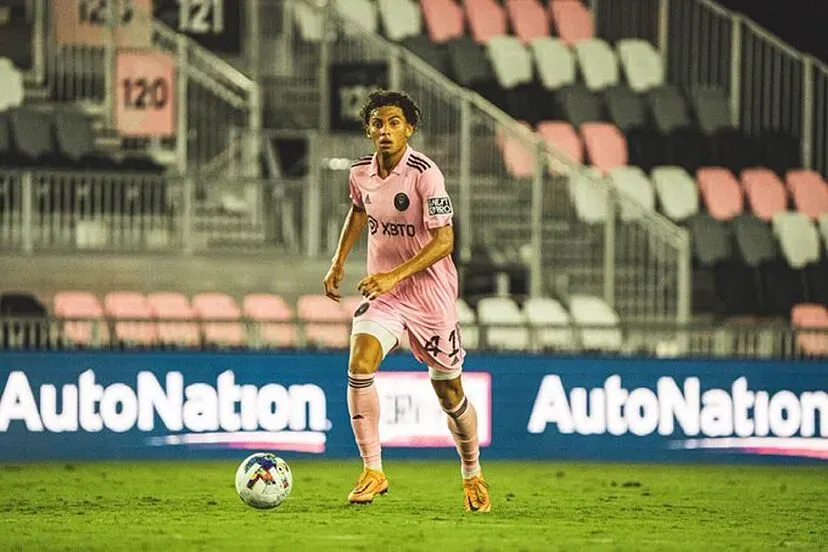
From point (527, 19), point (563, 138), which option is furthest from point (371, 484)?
point (527, 19)

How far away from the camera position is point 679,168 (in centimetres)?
2522

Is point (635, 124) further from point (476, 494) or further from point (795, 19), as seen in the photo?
point (476, 494)

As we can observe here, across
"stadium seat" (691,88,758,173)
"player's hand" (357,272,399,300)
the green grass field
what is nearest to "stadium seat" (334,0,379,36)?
"stadium seat" (691,88,758,173)

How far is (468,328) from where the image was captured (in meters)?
18.2

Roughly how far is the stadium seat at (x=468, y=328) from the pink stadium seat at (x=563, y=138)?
406 centimetres

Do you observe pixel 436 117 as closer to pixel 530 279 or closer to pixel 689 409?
pixel 530 279

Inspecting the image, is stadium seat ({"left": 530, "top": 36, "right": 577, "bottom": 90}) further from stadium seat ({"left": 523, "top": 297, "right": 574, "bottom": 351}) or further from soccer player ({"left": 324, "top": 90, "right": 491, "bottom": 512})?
soccer player ({"left": 324, "top": 90, "right": 491, "bottom": 512})

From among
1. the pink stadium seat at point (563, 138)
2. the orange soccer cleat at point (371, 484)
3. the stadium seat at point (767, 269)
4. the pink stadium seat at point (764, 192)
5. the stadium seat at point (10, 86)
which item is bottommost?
the orange soccer cleat at point (371, 484)

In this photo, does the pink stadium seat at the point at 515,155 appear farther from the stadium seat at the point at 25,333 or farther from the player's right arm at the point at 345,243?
the player's right arm at the point at 345,243

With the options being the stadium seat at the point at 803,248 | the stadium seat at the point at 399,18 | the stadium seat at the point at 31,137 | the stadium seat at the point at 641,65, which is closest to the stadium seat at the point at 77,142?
the stadium seat at the point at 31,137

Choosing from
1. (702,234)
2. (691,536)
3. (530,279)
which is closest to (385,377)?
(530,279)

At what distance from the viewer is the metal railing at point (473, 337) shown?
1703cm

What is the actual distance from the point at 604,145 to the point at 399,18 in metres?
3.41

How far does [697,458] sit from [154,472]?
16.2ft
